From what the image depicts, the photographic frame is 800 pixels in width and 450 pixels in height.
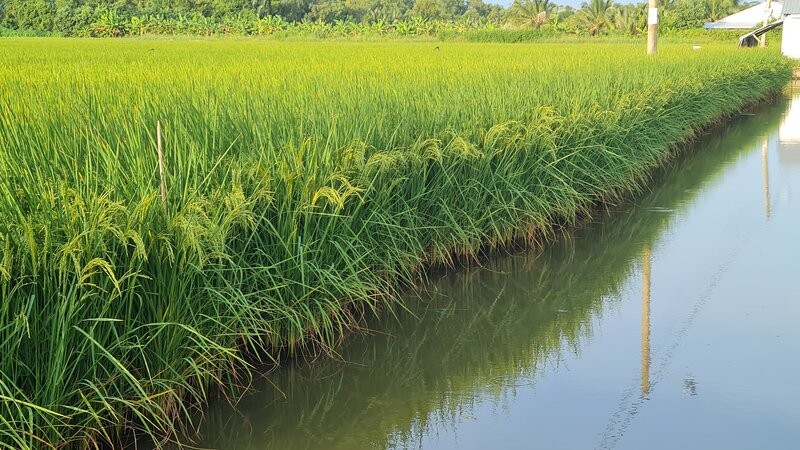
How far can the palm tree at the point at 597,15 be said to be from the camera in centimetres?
4875

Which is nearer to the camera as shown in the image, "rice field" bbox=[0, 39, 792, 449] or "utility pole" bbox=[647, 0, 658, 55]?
"rice field" bbox=[0, 39, 792, 449]

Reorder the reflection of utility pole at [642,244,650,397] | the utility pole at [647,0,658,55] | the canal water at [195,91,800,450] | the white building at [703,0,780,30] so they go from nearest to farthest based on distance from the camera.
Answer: the canal water at [195,91,800,450] → the reflection of utility pole at [642,244,650,397] → the utility pole at [647,0,658,55] → the white building at [703,0,780,30]

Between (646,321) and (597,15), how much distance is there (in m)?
46.9

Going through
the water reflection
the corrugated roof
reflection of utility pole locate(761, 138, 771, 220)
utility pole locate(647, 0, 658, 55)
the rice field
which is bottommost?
reflection of utility pole locate(761, 138, 771, 220)

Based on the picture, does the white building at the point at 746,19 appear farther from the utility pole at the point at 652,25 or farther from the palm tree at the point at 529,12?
the utility pole at the point at 652,25

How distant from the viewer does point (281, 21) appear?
177 ft

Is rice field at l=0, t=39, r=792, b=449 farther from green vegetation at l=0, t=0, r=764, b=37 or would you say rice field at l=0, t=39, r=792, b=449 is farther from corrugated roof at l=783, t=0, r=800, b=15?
green vegetation at l=0, t=0, r=764, b=37

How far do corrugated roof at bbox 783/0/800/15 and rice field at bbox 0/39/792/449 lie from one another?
76.6 feet

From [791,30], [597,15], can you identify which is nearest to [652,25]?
[791,30]

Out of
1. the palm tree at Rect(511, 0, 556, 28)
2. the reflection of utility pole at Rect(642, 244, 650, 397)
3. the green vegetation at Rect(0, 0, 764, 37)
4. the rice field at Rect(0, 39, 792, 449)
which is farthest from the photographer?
the palm tree at Rect(511, 0, 556, 28)

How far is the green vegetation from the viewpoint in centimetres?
4788

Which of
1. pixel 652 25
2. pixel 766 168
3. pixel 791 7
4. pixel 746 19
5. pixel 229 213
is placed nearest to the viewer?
pixel 229 213

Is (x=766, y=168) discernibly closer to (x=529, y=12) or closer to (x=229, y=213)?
(x=229, y=213)

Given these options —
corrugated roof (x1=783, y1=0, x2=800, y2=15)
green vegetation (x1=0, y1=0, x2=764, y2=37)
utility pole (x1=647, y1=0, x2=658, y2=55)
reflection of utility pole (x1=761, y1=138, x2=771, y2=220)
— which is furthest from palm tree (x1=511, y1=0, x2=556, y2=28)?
reflection of utility pole (x1=761, y1=138, x2=771, y2=220)
